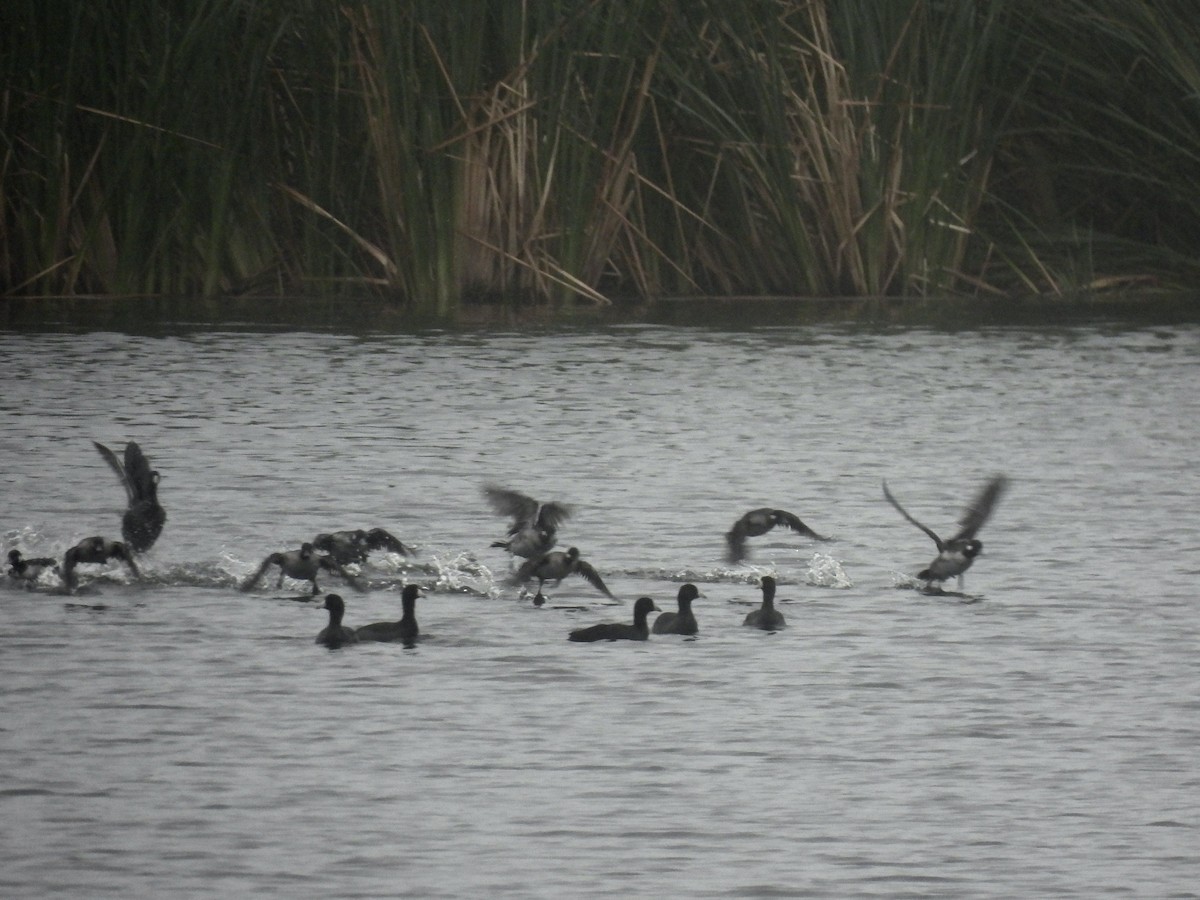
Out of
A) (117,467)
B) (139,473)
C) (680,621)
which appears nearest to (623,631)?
(680,621)

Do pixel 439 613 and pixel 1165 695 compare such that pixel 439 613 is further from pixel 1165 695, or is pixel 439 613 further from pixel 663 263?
pixel 663 263

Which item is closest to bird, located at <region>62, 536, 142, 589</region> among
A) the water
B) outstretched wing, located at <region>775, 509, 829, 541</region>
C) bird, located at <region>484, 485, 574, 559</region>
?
the water

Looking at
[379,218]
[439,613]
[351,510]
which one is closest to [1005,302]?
[379,218]

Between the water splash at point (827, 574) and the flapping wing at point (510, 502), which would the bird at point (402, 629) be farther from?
the water splash at point (827, 574)

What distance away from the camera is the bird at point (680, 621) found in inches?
339

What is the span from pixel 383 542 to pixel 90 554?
3.53 ft

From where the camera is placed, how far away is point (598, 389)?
1620cm

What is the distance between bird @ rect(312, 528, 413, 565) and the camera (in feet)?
31.2

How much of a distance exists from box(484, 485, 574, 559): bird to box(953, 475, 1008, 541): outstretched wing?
1.53 m

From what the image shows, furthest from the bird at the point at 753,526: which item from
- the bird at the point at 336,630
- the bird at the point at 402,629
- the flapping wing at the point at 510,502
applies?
the bird at the point at 336,630

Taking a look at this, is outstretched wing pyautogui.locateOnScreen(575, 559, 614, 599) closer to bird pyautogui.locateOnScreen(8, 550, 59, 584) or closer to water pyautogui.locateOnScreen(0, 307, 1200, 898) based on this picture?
water pyautogui.locateOnScreen(0, 307, 1200, 898)

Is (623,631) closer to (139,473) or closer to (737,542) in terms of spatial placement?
(737,542)

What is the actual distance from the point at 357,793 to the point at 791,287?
14035 mm

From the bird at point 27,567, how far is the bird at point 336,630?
5.19ft
